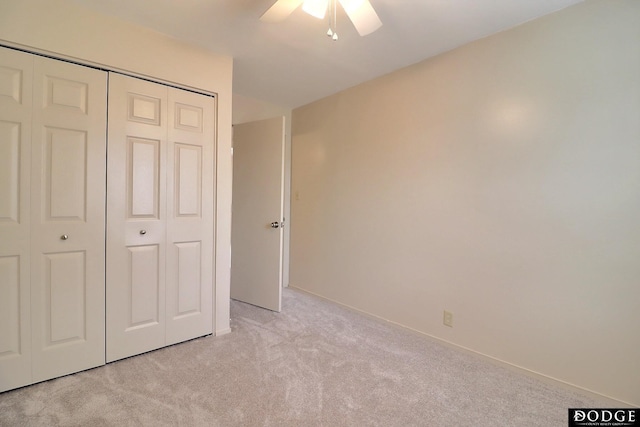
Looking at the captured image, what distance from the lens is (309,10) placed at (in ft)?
5.07

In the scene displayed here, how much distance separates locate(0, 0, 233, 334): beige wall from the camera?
1697mm

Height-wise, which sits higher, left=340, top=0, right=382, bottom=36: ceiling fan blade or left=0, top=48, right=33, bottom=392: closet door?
left=340, top=0, right=382, bottom=36: ceiling fan blade

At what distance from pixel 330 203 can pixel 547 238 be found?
2.01 metres

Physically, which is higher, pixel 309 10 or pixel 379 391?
pixel 309 10

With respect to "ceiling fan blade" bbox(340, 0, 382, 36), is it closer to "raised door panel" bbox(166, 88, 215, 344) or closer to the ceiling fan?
the ceiling fan

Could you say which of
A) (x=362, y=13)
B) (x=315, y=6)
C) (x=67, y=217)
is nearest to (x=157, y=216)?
(x=67, y=217)

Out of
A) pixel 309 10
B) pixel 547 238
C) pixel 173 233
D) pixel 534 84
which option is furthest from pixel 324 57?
pixel 547 238

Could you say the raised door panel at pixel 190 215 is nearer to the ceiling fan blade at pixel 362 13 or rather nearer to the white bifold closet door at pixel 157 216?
the white bifold closet door at pixel 157 216

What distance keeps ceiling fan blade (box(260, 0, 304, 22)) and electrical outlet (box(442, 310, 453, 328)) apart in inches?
93.3

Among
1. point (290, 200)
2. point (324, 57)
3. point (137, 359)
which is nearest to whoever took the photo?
point (137, 359)

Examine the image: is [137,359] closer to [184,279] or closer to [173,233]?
[184,279]

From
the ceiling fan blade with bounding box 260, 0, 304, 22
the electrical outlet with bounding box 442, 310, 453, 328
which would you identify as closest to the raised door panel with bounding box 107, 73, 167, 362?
the ceiling fan blade with bounding box 260, 0, 304, 22

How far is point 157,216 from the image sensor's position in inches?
85.5

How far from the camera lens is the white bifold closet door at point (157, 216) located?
2.01m
